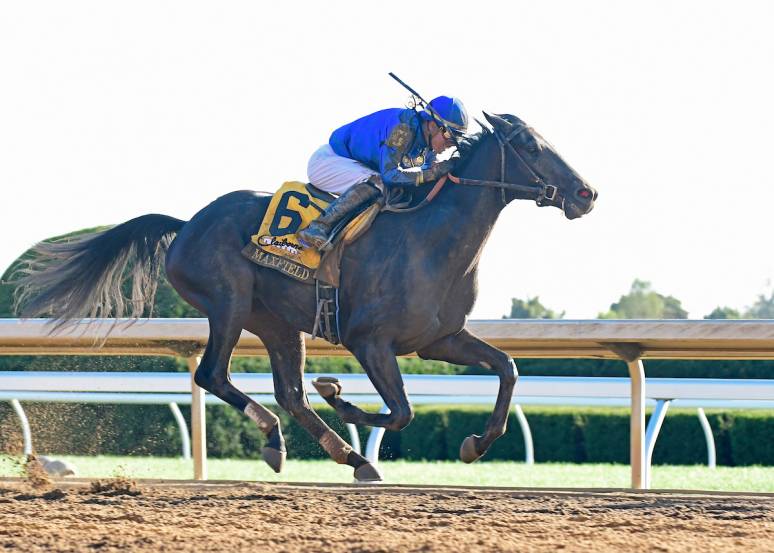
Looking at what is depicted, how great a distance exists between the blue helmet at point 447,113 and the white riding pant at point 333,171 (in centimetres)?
37

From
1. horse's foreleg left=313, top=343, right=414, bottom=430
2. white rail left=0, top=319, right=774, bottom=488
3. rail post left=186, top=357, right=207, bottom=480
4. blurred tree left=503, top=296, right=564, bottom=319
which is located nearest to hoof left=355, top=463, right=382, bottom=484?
horse's foreleg left=313, top=343, right=414, bottom=430

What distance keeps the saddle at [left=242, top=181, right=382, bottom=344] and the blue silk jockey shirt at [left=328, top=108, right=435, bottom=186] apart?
0.18 metres

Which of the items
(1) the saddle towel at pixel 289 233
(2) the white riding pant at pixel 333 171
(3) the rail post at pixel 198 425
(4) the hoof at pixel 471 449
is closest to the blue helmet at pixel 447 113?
(2) the white riding pant at pixel 333 171

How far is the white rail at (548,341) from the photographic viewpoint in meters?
5.97

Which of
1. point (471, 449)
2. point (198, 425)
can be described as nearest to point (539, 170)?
point (471, 449)

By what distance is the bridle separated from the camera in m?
5.76

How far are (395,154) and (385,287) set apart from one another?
0.63m

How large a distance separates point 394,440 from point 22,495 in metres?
6.44

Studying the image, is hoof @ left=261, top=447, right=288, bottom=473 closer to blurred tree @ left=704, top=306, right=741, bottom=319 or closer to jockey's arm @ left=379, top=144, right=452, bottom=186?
jockey's arm @ left=379, top=144, right=452, bottom=186

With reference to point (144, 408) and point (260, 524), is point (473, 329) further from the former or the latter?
point (144, 408)

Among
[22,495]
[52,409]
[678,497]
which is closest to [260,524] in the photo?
[22,495]

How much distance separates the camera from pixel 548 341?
6406mm

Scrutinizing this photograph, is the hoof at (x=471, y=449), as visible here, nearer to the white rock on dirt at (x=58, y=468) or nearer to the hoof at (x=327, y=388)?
the hoof at (x=327, y=388)

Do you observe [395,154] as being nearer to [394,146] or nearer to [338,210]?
[394,146]
